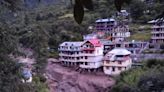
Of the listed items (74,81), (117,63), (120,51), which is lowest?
(74,81)

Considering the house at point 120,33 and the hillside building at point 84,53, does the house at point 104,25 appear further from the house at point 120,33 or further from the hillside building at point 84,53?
the hillside building at point 84,53

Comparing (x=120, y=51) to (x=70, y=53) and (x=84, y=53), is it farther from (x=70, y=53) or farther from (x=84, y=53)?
(x=70, y=53)

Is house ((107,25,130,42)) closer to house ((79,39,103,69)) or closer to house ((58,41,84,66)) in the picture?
house ((79,39,103,69))

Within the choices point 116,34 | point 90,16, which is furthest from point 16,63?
point 90,16

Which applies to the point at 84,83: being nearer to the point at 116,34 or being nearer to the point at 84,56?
the point at 84,56

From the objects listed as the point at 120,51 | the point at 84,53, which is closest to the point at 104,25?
the point at 84,53
